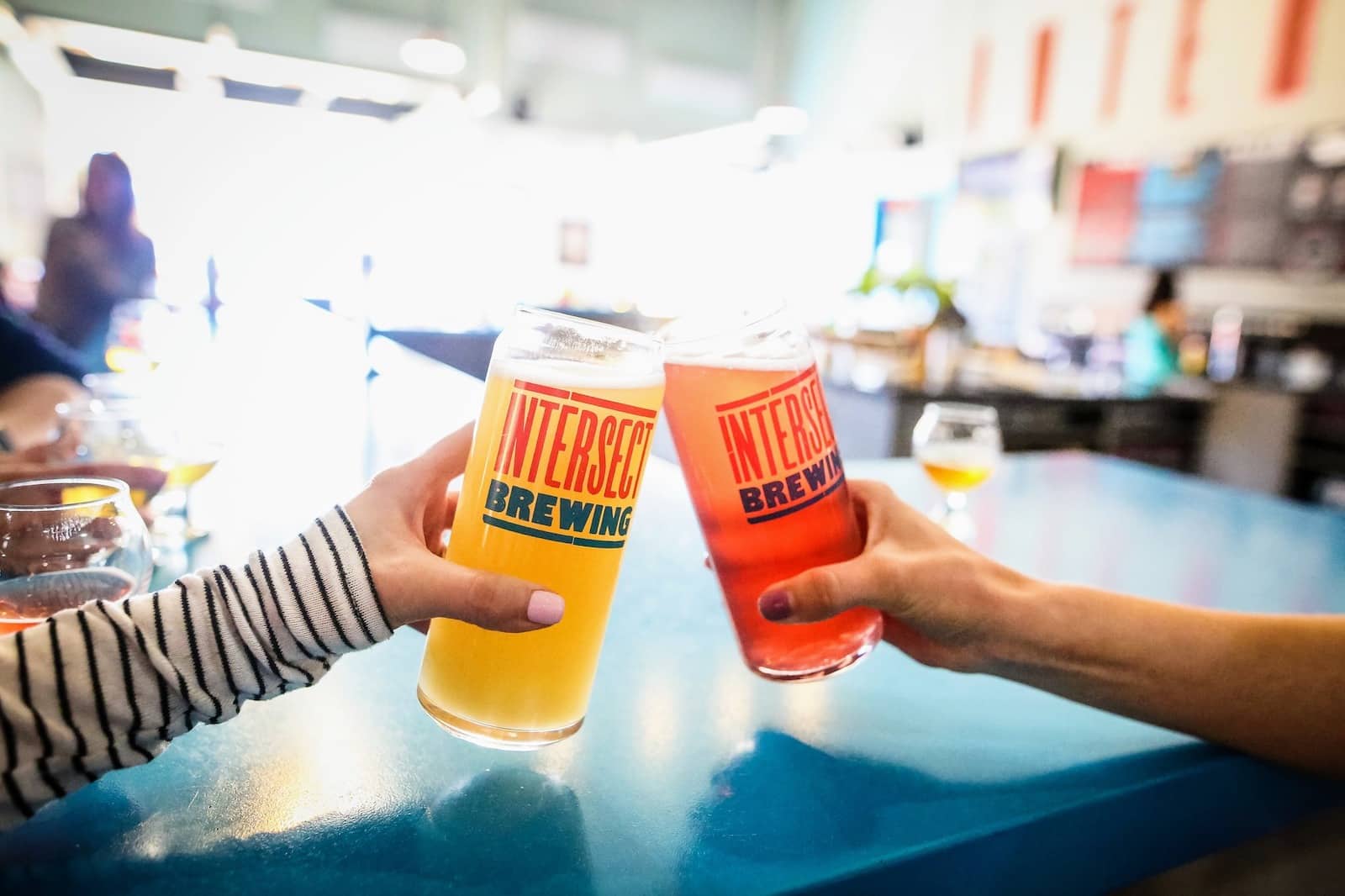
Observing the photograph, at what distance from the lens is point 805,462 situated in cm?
60

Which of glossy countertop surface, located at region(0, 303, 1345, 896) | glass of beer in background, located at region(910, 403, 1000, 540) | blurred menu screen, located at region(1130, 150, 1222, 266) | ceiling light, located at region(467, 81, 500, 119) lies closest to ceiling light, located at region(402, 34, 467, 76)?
ceiling light, located at region(467, 81, 500, 119)

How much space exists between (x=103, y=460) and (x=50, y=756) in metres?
0.59

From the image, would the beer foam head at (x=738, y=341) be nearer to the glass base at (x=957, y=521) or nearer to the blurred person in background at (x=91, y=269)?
the glass base at (x=957, y=521)

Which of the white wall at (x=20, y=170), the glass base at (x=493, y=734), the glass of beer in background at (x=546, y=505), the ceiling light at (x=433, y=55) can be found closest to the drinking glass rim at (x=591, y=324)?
the glass of beer in background at (x=546, y=505)

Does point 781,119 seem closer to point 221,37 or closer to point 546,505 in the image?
point 221,37

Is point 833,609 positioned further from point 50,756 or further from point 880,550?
point 50,756

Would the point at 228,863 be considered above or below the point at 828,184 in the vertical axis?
below

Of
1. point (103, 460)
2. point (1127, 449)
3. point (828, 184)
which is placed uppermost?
point (828, 184)


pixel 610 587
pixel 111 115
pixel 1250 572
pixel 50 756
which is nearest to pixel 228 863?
pixel 50 756

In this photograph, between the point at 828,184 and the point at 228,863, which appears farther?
the point at 828,184

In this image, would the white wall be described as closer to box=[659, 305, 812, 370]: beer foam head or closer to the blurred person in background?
the blurred person in background

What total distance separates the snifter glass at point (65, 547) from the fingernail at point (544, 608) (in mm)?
336

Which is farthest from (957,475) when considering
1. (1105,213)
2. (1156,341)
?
(1105,213)

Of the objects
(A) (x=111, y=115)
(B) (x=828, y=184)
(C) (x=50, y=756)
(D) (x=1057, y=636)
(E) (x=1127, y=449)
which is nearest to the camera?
(C) (x=50, y=756)
